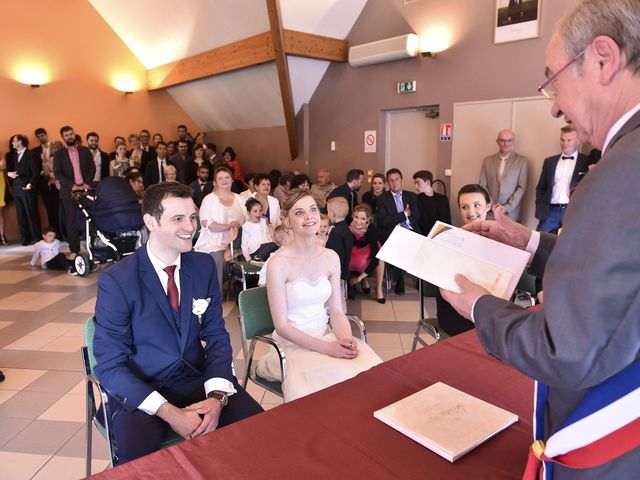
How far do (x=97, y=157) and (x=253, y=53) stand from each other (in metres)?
3.54

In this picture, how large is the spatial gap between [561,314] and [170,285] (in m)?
1.64

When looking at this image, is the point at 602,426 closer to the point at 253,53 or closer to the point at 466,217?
the point at 466,217

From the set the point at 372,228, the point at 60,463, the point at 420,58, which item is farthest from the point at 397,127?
the point at 60,463

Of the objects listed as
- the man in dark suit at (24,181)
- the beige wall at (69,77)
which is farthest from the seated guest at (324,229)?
the beige wall at (69,77)

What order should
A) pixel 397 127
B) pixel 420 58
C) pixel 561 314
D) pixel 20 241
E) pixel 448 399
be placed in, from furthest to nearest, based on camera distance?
pixel 20 241 → pixel 397 127 → pixel 420 58 → pixel 448 399 → pixel 561 314

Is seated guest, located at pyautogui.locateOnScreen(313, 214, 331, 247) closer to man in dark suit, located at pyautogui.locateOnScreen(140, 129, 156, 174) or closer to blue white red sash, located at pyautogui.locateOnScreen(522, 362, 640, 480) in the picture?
blue white red sash, located at pyautogui.locateOnScreen(522, 362, 640, 480)

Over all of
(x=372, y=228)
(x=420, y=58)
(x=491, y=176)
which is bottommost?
(x=372, y=228)

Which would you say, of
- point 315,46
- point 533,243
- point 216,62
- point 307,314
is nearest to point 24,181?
point 216,62

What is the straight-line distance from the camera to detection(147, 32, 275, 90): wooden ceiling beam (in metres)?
7.18

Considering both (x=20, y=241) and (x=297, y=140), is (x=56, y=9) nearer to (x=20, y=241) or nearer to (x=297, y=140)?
(x=20, y=241)

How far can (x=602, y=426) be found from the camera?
0.74 metres

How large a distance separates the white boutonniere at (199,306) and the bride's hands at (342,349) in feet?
2.17

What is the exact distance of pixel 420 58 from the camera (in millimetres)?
6938

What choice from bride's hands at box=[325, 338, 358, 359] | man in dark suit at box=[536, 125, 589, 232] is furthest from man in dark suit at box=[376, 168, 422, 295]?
bride's hands at box=[325, 338, 358, 359]
